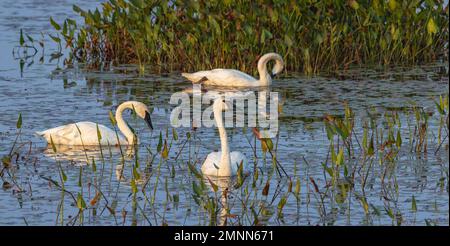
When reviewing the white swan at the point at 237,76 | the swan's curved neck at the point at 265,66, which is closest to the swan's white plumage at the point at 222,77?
the white swan at the point at 237,76

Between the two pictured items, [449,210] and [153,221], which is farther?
[153,221]

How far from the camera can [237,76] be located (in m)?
15.7

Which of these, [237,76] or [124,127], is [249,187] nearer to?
[124,127]

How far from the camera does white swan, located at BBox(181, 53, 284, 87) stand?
15.7 meters

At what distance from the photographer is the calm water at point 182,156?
9.58m

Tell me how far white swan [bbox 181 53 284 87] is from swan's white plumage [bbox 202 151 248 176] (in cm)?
435

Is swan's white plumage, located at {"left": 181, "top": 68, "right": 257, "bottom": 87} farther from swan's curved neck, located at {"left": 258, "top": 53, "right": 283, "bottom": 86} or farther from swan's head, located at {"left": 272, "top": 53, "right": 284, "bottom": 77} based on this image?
swan's head, located at {"left": 272, "top": 53, "right": 284, "bottom": 77}

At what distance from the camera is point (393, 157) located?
432 inches

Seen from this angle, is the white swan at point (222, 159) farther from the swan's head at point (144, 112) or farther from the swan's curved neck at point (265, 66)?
the swan's curved neck at point (265, 66)

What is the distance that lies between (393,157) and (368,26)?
5.61 meters
